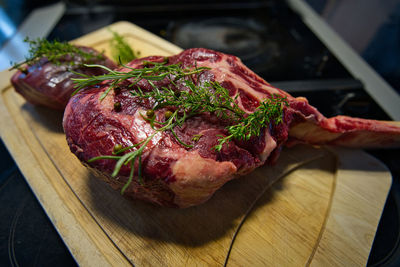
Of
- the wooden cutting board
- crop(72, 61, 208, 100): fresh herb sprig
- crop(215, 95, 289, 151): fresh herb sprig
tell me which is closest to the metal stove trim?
the wooden cutting board

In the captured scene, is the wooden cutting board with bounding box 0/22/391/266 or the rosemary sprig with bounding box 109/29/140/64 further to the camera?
the rosemary sprig with bounding box 109/29/140/64

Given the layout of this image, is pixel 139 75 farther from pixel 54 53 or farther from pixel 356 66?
pixel 356 66

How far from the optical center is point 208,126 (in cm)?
163

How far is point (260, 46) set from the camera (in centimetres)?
357

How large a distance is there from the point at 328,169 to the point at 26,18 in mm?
5034

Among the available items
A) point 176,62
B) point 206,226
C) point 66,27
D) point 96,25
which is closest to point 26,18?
point 66,27

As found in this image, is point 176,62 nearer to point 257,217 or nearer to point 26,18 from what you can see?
point 257,217

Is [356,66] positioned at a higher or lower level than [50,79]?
higher

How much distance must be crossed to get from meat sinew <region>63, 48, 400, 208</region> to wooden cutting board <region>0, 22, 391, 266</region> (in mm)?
217

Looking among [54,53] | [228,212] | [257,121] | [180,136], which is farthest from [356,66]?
[54,53]

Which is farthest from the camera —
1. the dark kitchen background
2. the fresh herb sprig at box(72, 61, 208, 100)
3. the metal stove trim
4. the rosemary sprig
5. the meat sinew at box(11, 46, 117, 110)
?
the metal stove trim

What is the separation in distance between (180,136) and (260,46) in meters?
2.62

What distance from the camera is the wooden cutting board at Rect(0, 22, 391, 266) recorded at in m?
1.67

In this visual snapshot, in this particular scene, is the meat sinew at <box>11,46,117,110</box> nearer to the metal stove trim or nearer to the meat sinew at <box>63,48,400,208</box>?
the meat sinew at <box>63,48,400,208</box>
